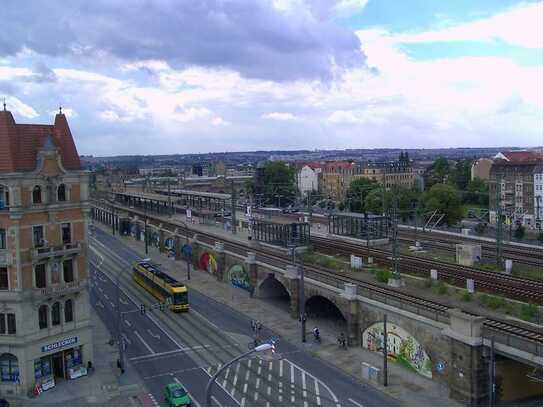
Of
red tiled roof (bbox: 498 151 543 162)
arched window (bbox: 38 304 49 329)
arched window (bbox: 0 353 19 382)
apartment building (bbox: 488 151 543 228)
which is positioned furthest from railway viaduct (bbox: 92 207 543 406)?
red tiled roof (bbox: 498 151 543 162)

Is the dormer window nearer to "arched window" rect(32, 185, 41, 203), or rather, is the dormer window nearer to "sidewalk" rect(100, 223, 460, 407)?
"arched window" rect(32, 185, 41, 203)

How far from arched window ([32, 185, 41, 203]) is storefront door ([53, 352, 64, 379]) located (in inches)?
407

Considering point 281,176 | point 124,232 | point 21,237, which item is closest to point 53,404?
point 21,237

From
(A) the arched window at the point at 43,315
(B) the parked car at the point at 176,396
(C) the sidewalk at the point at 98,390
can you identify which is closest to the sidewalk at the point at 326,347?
(B) the parked car at the point at 176,396

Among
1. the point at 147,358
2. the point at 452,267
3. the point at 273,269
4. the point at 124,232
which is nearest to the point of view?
the point at 147,358

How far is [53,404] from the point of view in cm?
3375

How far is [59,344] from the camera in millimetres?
37500

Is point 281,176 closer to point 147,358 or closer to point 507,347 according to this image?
point 147,358

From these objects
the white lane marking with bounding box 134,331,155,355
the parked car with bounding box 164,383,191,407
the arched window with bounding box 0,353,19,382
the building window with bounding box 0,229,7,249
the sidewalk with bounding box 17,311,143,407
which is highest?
the building window with bounding box 0,229,7,249

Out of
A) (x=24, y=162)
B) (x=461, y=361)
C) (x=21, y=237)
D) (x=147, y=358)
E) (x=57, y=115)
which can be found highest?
(x=57, y=115)

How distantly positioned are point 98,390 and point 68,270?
323 inches

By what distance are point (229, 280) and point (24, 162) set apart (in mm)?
32487

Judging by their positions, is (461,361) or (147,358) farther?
(147,358)

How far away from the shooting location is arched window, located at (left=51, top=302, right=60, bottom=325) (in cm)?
3750
